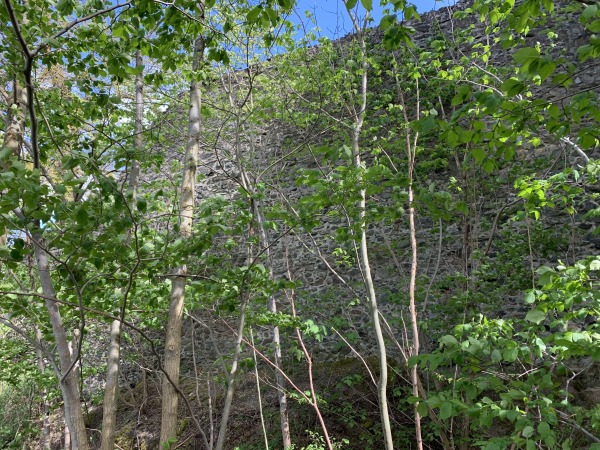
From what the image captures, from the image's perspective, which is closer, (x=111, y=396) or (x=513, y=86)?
(x=513, y=86)

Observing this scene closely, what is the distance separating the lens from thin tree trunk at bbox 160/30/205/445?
8.96ft

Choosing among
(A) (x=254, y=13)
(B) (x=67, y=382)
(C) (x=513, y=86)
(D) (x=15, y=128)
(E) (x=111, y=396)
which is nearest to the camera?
(C) (x=513, y=86)

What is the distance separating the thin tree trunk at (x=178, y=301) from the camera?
2.73 metres

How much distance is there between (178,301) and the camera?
9.57 feet

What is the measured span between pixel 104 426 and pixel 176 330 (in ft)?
3.25

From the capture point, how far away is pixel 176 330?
2.88 meters

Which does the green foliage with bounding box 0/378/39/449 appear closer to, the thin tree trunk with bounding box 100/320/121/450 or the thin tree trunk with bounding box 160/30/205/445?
the thin tree trunk with bounding box 100/320/121/450

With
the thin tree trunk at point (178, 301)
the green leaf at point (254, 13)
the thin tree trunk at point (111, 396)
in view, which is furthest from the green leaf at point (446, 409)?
the thin tree trunk at point (111, 396)

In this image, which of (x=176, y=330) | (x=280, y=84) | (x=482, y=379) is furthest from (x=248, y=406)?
(x=482, y=379)

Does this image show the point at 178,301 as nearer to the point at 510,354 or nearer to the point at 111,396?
the point at 111,396

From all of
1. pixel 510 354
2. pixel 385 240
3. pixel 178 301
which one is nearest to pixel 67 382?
pixel 178 301

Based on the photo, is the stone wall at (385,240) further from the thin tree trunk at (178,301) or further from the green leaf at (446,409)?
the green leaf at (446,409)

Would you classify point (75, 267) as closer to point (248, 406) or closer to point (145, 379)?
point (248, 406)

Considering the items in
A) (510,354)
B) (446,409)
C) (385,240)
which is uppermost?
(385,240)
